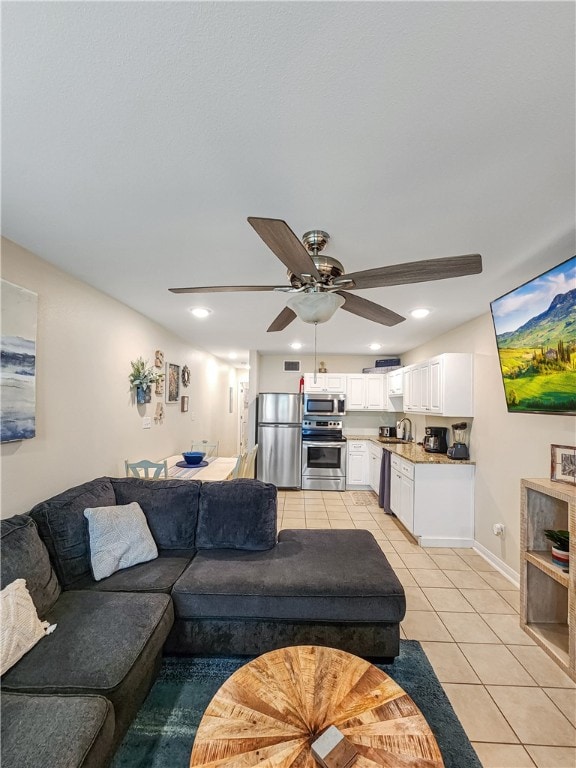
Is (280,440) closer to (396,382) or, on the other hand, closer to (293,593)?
(396,382)

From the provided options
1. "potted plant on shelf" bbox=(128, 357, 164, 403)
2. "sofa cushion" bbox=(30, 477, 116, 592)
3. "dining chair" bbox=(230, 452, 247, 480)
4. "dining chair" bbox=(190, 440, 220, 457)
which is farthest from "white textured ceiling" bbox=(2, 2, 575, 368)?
"dining chair" bbox=(190, 440, 220, 457)

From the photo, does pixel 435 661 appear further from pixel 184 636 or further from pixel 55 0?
pixel 55 0

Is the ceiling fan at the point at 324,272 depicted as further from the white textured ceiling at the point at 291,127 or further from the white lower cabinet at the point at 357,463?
the white lower cabinet at the point at 357,463

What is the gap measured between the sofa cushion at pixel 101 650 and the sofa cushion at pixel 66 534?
0.15 meters

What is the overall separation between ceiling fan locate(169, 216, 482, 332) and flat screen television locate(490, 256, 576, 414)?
2.58ft

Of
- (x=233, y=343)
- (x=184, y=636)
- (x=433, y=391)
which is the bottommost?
(x=184, y=636)

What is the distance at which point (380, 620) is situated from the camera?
73.6 inches

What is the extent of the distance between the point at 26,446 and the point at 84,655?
50.2 inches

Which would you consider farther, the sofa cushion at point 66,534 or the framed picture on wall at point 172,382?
the framed picture on wall at point 172,382

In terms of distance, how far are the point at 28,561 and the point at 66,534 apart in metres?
0.32

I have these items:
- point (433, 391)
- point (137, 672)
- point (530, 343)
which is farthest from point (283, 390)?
point (137, 672)

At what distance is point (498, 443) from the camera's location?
3.16 m

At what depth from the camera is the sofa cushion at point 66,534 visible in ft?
6.43

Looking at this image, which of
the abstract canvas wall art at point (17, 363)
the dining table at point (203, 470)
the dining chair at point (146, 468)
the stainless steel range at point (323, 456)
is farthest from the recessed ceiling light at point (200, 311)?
the stainless steel range at point (323, 456)
